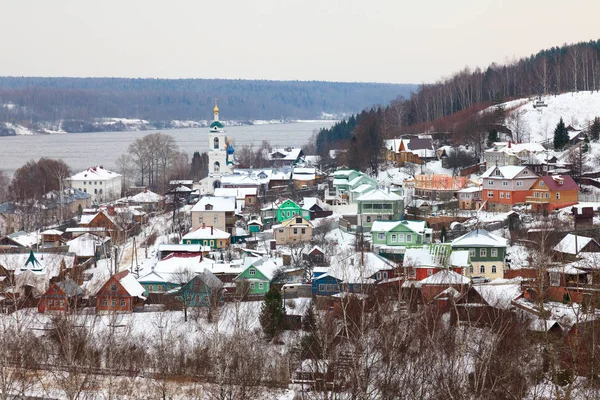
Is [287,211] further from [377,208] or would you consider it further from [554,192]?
[554,192]

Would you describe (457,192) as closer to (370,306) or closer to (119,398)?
(370,306)

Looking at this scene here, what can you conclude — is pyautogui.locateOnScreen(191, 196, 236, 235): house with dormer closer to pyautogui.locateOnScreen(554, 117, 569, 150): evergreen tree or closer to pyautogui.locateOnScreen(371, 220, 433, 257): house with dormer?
pyautogui.locateOnScreen(371, 220, 433, 257): house with dormer

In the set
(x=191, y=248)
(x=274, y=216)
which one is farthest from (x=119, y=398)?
(x=274, y=216)

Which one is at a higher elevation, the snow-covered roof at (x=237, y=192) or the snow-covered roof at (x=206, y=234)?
the snow-covered roof at (x=237, y=192)

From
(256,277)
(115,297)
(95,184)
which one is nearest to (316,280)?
(256,277)

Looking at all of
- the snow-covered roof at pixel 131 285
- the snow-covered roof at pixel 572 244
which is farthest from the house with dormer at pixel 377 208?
the snow-covered roof at pixel 131 285

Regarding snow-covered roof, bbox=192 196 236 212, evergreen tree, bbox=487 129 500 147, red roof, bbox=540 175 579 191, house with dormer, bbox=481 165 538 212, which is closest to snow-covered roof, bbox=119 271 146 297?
snow-covered roof, bbox=192 196 236 212

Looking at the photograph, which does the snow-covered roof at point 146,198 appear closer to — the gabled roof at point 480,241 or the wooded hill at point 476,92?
the wooded hill at point 476,92
